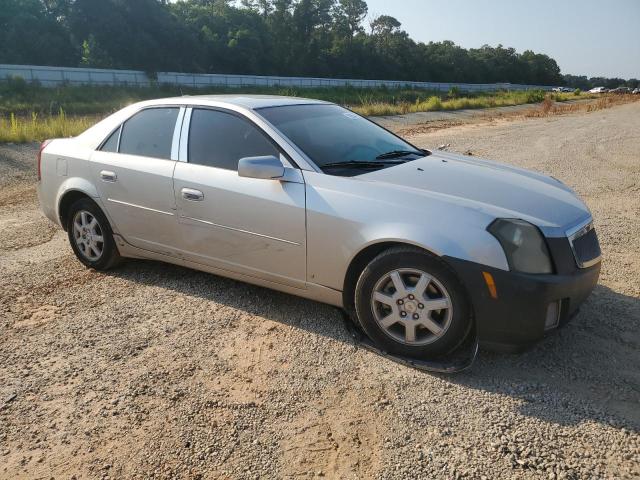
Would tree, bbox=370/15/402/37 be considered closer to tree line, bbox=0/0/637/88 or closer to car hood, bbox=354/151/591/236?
tree line, bbox=0/0/637/88

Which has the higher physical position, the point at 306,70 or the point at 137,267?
the point at 306,70

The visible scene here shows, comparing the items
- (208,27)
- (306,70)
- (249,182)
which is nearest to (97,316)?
(249,182)

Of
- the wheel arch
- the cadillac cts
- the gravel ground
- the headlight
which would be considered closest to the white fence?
the wheel arch

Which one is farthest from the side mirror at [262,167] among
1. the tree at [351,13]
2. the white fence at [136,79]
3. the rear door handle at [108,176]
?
the tree at [351,13]

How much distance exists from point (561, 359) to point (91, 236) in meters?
3.89

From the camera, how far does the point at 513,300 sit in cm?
290

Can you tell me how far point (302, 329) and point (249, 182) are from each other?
3.56ft

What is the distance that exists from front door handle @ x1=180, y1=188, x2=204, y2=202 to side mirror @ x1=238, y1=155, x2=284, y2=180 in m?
0.54

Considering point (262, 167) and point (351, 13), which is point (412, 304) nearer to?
point (262, 167)

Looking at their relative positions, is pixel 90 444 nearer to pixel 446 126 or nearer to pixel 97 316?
pixel 97 316

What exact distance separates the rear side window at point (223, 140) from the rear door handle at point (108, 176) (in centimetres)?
81

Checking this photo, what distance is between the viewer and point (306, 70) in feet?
280

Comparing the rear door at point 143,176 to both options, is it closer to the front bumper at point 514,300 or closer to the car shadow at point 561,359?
the car shadow at point 561,359

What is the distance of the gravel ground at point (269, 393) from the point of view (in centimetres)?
246
